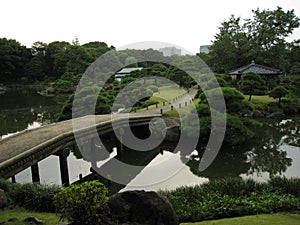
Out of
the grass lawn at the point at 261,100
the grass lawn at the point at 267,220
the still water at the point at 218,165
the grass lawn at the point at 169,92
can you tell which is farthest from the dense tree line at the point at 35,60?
the grass lawn at the point at 267,220

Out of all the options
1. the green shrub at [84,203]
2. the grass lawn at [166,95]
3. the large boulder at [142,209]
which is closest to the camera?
the green shrub at [84,203]

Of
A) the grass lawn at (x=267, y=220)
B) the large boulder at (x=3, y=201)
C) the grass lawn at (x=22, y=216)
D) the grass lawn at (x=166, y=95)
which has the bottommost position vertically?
the grass lawn at (x=267, y=220)

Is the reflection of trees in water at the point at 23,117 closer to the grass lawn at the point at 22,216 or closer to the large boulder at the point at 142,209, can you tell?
the grass lawn at the point at 22,216

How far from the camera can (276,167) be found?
1220cm

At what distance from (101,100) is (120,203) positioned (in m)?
15.2

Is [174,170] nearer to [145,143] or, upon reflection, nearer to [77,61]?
[145,143]

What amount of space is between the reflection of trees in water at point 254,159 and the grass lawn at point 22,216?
7304mm

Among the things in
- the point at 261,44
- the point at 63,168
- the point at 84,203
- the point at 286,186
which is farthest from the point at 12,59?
the point at 84,203

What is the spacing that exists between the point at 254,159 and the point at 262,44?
23.7m

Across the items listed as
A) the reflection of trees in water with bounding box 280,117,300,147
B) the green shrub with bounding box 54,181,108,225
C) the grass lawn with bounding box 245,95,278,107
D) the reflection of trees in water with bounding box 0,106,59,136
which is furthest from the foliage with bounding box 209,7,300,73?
the green shrub with bounding box 54,181,108,225

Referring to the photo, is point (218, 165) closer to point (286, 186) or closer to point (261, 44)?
point (286, 186)

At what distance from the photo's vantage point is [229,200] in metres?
6.87

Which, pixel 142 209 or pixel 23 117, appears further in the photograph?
pixel 23 117

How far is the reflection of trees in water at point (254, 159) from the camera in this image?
39.4ft
